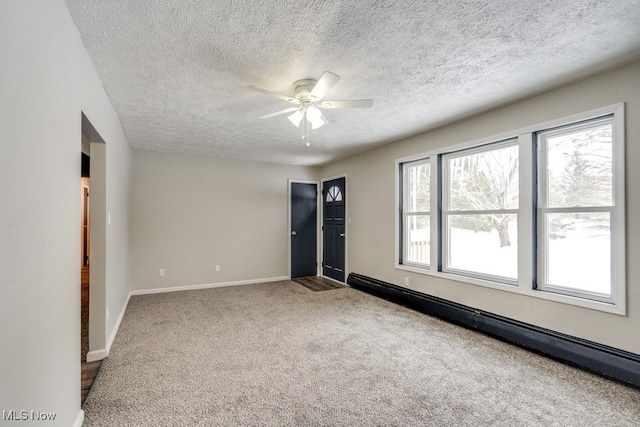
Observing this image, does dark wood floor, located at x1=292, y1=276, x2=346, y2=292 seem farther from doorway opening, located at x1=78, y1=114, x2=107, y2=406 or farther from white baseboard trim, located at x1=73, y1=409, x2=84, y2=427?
white baseboard trim, located at x1=73, y1=409, x2=84, y2=427

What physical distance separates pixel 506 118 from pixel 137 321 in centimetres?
478

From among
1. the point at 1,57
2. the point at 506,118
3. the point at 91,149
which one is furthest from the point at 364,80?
the point at 91,149

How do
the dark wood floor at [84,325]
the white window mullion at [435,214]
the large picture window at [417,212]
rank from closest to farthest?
the dark wood floor at [84,325], the white window mullion at [435,214], the large picture window at [417,212]

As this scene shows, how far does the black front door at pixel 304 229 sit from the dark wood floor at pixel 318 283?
20 cm

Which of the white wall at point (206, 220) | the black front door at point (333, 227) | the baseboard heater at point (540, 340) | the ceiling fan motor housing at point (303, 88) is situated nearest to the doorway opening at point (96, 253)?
the ceiling fan motor housing at point (303, 88)

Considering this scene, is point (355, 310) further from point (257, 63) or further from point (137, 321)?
point (257, 63)

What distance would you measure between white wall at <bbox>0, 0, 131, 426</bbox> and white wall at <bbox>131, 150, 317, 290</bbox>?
335 cm

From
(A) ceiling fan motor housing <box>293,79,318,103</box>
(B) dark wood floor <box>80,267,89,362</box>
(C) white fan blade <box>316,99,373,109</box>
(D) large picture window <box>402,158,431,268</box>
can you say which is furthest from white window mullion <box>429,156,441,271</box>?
(B) dark wood floor <box>80,267,89,362</box>

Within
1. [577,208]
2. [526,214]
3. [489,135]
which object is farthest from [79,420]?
[489,135]

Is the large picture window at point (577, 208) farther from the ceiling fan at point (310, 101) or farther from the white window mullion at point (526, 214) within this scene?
the ceiling fan at point (310, 101)

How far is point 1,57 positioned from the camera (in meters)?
1.02

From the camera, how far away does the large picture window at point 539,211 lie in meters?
2.51

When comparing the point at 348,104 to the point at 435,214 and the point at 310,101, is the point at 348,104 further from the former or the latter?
the point at 435,214

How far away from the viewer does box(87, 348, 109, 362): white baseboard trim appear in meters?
2.66
